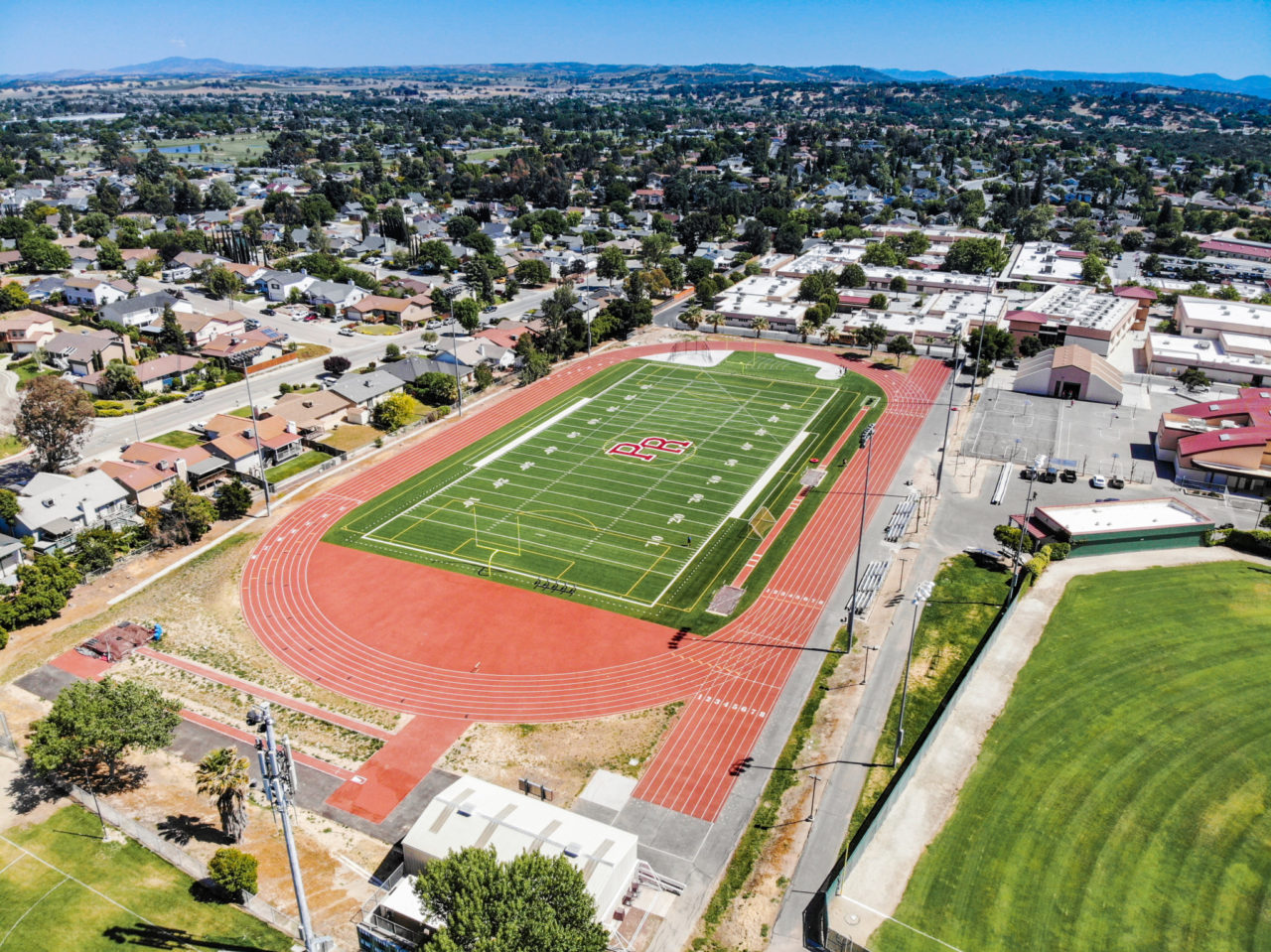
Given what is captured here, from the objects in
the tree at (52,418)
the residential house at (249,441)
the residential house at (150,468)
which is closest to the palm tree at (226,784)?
the residential house at (249,441)

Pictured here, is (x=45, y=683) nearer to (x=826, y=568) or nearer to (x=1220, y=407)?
(x=826, y=568)

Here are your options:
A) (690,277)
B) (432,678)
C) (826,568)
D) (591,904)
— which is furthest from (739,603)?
(690,277)

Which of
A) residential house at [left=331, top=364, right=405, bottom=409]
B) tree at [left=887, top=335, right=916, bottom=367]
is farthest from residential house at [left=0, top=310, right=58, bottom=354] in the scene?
tree at [left=887, top=335, right=916, bottom=367]

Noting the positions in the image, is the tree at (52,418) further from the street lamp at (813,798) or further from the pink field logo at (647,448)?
the street lamp at (813,798)

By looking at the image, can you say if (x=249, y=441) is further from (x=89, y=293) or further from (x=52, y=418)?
(x=89, y=293)

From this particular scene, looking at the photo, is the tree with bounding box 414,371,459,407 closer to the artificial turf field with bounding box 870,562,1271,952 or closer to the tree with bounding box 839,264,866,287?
the artificial turf field with bounding box 870,562,1271,952

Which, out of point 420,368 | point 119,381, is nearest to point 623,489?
point 420,368
